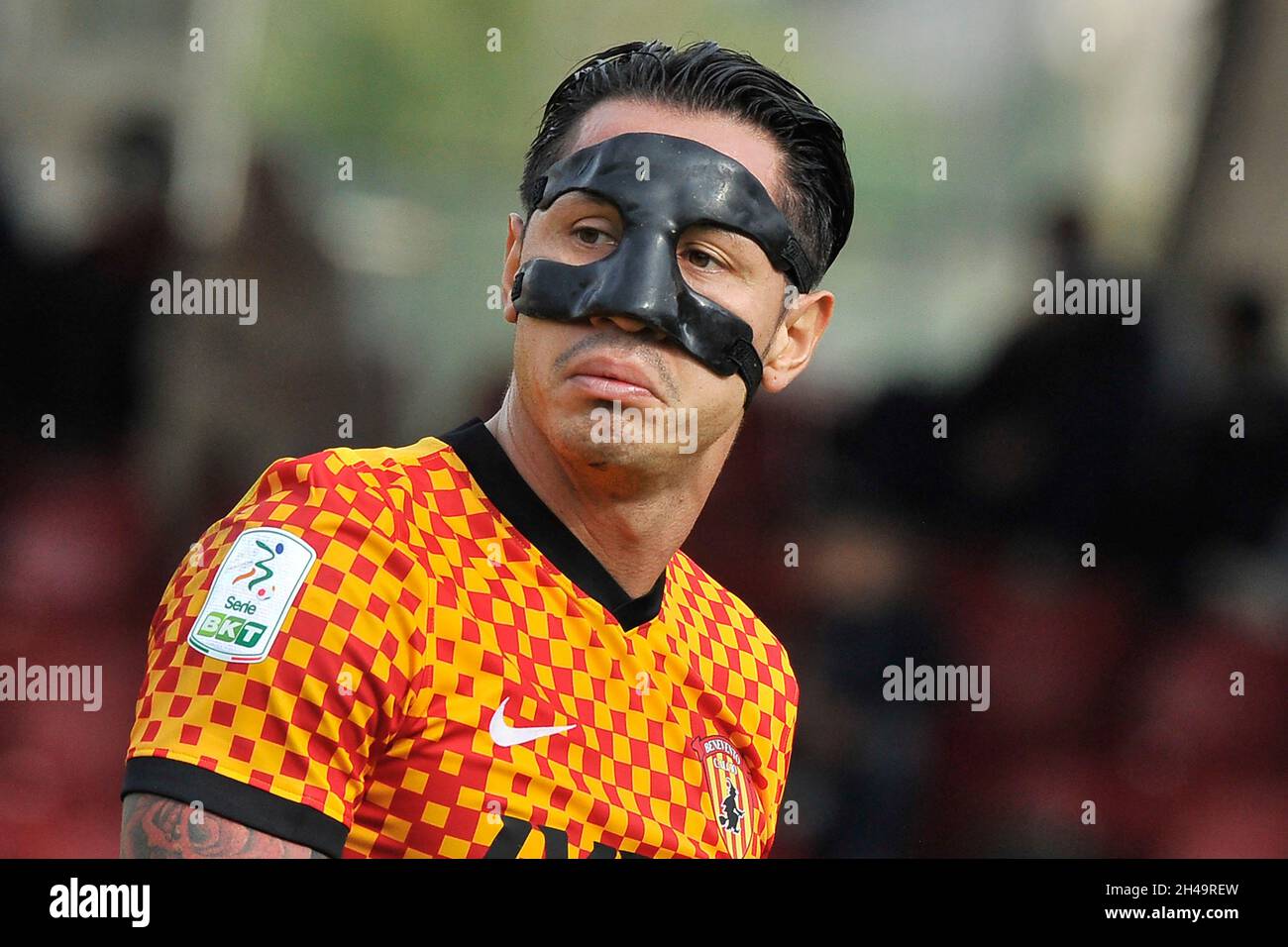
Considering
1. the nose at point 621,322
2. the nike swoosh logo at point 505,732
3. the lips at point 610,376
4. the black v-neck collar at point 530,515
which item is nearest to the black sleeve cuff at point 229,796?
the nike swoosh logo at point 505,732

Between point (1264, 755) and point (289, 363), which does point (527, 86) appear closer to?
point (289, 363)

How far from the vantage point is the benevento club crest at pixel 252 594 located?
1930mm

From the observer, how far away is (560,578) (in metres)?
2.43

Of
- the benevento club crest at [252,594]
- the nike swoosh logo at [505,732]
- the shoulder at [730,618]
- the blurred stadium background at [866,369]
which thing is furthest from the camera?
the blurred stadium background at [866,369]

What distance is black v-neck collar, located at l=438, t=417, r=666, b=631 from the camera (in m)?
2.43

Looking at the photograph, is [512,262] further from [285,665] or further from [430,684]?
[285,665]

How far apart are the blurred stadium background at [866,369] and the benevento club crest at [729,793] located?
2128 millimetres

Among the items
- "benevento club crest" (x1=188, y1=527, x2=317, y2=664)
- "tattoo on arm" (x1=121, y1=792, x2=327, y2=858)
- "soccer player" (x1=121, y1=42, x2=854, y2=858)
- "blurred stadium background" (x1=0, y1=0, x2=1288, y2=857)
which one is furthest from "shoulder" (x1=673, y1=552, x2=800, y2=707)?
"blurred stadium background" (x1=0, y1=0, x2=1288, y2=857)

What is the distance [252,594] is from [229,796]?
29 cm

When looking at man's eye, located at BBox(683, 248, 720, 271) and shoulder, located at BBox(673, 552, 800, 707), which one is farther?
shoulder, located at BBox(673, 552, 800, 707)

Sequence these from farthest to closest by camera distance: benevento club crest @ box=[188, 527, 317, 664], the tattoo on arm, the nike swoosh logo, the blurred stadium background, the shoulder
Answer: the blurred stadium background < the shoulder < the nike swoosh logo < benevento club crest @ box=[188, 527, 317, 664] < the tattoo on arm

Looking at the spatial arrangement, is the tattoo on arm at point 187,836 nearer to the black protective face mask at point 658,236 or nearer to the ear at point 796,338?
the black protective face mask at point 658,236

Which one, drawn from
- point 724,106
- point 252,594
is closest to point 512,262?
point 724,106

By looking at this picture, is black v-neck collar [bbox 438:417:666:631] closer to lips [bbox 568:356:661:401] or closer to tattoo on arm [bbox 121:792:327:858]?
lips [bbox 568:356:661:401]
